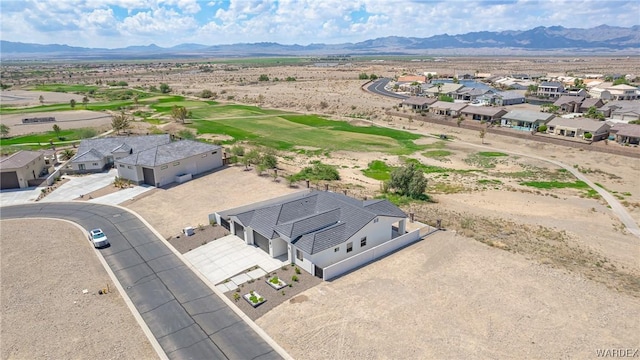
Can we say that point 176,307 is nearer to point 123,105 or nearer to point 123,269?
point 123,269

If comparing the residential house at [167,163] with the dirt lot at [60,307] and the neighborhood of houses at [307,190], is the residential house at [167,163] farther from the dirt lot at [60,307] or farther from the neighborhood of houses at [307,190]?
the dirt lot at [60,307]

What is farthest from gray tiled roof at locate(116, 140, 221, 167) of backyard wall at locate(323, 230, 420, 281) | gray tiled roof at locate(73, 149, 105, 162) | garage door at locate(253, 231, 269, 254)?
backyard wall at locate(323, 230, 420, 281)

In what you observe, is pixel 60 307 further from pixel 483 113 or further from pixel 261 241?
pixel 483 113

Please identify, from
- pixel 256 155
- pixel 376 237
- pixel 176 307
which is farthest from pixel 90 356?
pixel 256 155

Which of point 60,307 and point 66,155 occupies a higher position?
point 66,155

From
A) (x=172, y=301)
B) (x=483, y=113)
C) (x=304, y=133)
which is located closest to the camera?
(x=172, y=301)

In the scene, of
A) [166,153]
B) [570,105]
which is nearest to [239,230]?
[166,153]

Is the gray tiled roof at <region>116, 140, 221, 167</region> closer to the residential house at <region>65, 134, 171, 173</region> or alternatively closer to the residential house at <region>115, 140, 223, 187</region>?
the residential house at <region>115, 140, 223, 187</region>
